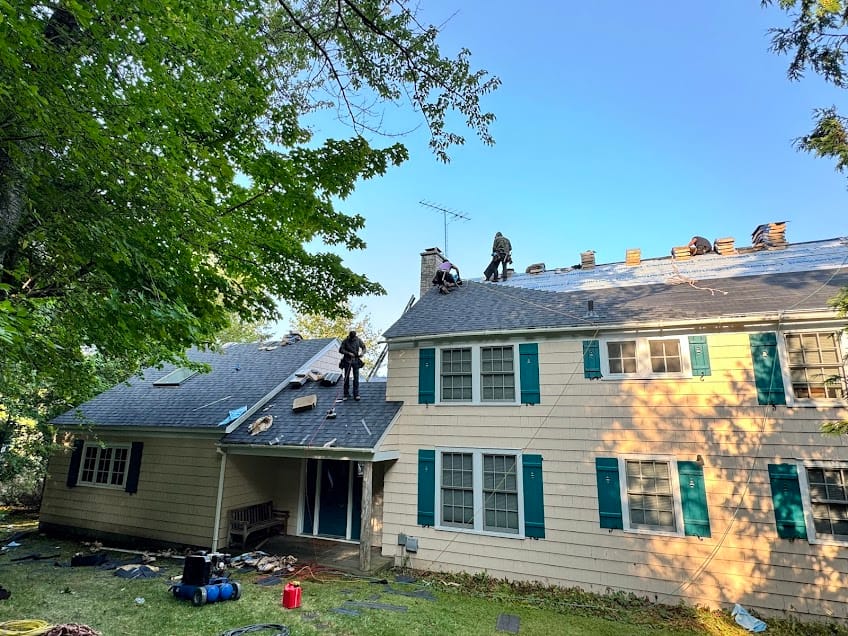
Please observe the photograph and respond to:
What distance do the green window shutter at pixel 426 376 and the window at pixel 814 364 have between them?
6.60 metres

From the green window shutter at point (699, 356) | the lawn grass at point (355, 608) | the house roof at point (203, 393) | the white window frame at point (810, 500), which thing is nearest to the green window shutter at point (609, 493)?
the lawn grass at point (355, 608)

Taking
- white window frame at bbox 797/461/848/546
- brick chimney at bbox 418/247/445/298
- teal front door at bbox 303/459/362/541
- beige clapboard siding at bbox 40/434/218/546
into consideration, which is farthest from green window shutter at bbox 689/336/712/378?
beige clapboard siding at bbox 40/434/218/546

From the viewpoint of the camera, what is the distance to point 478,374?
9.58m

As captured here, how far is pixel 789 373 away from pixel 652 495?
3.16m

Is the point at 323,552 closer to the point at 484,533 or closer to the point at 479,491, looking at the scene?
the point at 484,533

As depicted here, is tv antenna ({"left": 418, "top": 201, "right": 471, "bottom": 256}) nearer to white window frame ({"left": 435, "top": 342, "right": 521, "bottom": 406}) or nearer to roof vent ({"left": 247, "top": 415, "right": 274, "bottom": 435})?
white window frame ({"left": 435, "top": 342, "right": 521, "bottom": 406})

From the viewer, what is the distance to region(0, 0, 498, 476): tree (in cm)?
417

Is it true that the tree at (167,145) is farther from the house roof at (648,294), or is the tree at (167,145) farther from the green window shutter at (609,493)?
the green window shutter at (609,493)

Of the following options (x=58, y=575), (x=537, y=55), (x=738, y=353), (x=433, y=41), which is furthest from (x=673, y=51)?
(x=58, y=575)

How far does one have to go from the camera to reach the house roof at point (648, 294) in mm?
8258

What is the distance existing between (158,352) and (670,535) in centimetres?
913

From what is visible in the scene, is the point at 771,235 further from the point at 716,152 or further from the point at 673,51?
the point at 673,51

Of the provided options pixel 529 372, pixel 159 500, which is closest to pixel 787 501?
pixel 529 372

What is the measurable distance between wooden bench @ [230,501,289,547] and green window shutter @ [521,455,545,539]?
20.9 ft
